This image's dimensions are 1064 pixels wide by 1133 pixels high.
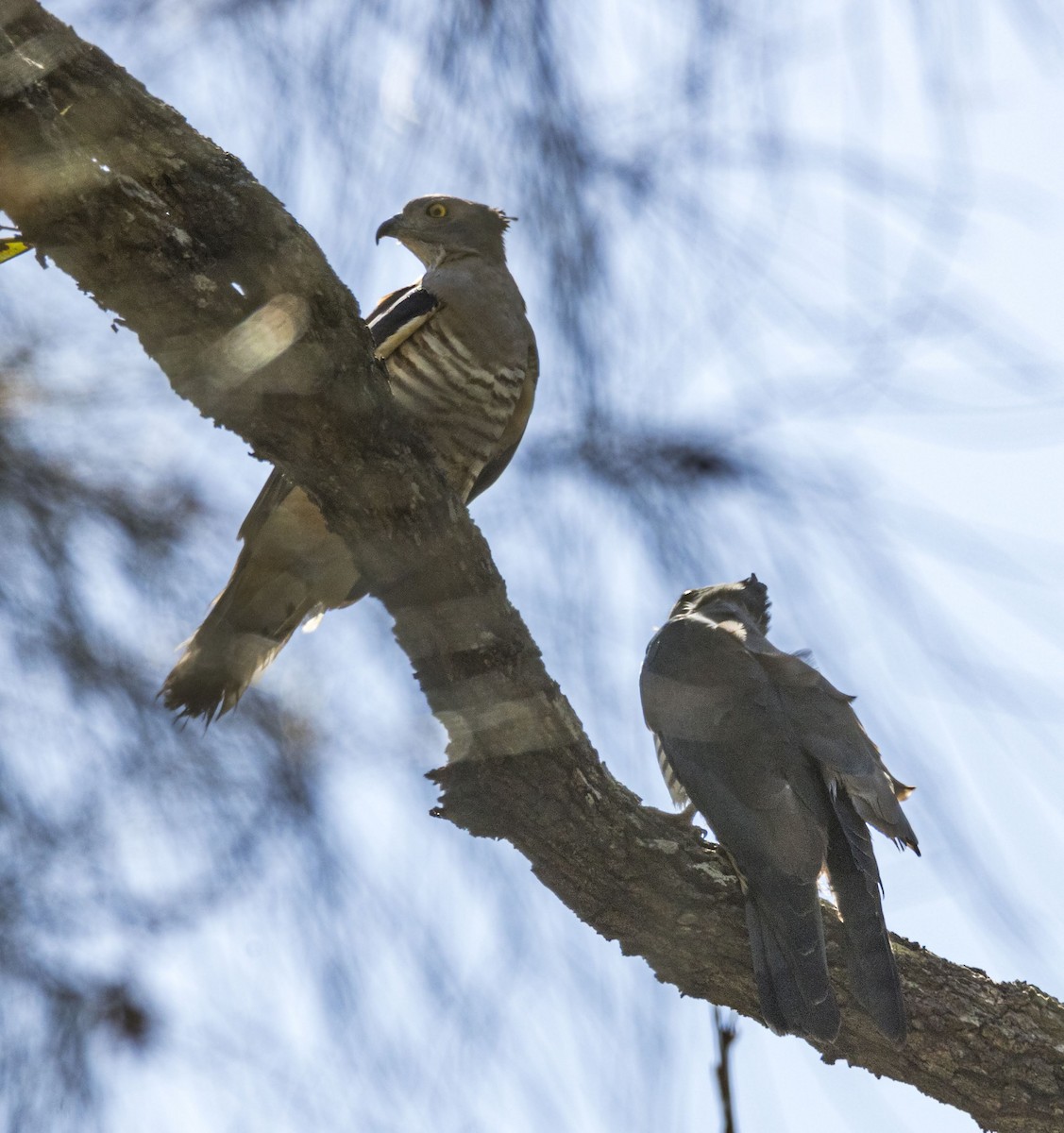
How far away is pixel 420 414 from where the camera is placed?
424cm

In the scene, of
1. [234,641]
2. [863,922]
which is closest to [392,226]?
[234,641]

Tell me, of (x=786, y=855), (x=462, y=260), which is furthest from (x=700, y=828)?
(x=462, y=260)

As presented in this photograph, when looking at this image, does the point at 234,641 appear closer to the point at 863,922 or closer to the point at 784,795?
the point at 784,795

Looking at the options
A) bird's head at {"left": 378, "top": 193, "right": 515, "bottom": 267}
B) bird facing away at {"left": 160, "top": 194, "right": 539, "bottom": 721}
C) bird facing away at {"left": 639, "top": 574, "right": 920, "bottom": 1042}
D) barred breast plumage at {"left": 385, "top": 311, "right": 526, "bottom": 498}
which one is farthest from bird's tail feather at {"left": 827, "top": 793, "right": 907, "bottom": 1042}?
bird's head at {"left": 378, "top": 193, "right": 515, "bottom": 267}

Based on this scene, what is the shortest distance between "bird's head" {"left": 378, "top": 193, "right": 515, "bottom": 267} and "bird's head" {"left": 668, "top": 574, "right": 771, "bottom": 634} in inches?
65.3

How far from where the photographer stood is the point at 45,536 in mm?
2123

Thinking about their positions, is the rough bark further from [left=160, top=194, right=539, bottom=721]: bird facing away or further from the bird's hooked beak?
the bird's hooked beak

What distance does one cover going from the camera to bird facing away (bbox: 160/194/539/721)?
11.8 ft

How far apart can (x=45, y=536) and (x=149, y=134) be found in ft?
2.31

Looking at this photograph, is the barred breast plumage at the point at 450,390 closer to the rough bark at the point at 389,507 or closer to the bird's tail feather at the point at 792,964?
the rough bark at the point at 389,507

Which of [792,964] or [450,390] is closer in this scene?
[792,964]

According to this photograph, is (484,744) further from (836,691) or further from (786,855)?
(836,691)

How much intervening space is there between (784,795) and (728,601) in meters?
0.98

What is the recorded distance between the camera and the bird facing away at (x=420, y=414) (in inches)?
141
